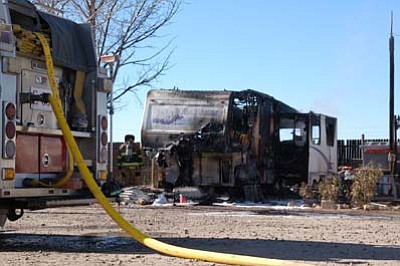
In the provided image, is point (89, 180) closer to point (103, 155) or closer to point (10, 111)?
point (10, 111)

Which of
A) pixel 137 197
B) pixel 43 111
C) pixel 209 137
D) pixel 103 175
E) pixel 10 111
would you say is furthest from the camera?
pixel 137 197

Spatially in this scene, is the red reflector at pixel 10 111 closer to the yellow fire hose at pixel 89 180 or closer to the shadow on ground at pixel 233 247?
the yellow fire hose at pixel 89 180

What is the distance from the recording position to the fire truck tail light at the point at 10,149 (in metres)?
8.87

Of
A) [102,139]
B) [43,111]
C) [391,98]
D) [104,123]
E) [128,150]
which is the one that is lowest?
[128,150]

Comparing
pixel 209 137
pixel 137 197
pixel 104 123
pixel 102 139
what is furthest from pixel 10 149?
pixel 137 197

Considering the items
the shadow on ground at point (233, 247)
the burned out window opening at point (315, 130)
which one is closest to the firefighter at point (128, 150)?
the burned out window opening at point (315, 130)

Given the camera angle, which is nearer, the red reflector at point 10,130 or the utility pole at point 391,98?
the red reflector at point 10,130

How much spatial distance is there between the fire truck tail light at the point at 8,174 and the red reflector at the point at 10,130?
413 mm

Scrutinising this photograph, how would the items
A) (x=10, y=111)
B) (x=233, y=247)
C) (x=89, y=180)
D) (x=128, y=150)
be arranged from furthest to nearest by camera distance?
(x=128, y=150) → (x=233, y=247) → (x=89, y=180) → (x=10, y=111)

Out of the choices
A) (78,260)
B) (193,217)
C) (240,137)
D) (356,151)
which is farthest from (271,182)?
(78,260)

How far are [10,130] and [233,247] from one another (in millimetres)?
3366

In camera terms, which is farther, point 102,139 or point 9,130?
point 102,139

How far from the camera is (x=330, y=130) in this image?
78.9 ft

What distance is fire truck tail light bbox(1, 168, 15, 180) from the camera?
28.9 feet
